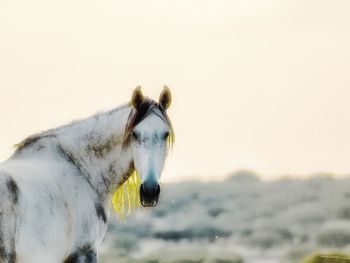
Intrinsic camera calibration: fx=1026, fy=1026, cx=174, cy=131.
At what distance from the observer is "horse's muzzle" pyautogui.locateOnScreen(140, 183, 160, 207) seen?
11.1 meters

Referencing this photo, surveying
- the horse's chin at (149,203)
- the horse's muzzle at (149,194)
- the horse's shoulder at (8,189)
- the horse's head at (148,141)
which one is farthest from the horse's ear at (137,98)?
the horse's shoulder at (8,189)

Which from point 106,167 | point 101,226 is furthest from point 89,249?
point 106,167

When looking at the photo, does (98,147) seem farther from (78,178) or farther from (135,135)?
(135,135)

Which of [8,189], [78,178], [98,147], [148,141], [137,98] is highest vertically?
[137,98]

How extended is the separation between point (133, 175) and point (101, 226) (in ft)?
2.63

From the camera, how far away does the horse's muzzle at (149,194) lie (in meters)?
11.1

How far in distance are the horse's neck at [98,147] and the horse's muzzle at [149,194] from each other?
862mm

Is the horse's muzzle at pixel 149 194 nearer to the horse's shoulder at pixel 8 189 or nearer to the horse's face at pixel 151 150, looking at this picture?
the horse's face at pixel 151 150

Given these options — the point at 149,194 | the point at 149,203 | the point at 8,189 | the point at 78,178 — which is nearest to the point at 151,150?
the point at 149,194

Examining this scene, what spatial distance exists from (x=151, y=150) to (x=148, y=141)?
0.11 m

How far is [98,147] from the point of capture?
1219 centimetres

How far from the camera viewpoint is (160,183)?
11.2m

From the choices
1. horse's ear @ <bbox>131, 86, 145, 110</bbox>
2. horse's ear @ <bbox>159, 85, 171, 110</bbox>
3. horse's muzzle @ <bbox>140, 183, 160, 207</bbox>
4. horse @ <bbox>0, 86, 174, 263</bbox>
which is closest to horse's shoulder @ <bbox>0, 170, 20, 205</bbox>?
horse @ <bbox>0, 86, 174, 263</bbox>

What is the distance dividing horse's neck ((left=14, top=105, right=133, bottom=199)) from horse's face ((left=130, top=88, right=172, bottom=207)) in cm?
61
